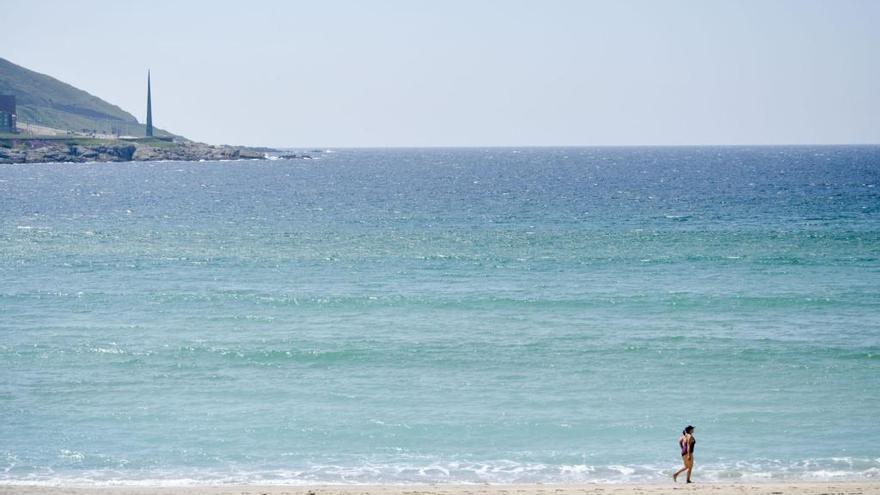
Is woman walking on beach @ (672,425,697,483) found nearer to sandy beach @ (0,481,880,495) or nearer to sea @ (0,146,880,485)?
sandy beach @ (0,481,880,495)

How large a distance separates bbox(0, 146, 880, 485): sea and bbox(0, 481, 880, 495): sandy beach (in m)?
0.85

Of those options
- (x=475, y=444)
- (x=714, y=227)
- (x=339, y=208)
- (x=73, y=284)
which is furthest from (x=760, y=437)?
(x=339, y=208)

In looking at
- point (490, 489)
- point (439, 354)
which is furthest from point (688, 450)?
point (439, 354)

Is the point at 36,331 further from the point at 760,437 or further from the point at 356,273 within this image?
the point at 760,437

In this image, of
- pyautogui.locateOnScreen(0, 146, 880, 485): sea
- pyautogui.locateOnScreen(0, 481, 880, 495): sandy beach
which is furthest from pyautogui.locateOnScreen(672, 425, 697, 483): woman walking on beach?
pyautogui.locateOnScreen(0, 146, 880, 485): sea

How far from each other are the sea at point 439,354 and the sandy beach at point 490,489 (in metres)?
0.85

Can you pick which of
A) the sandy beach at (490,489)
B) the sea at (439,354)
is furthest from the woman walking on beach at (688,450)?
the sea at (439,354)

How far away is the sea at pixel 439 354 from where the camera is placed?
2641cm

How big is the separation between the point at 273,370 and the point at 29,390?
8121 millimetres

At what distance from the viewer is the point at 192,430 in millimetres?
28438

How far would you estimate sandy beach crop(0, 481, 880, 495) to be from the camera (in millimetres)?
22656

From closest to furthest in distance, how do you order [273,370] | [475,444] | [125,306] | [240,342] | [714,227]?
[475,444] → [273,370] → [240,342] → [125,306] → [714,227]

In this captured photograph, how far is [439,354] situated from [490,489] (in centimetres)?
1298

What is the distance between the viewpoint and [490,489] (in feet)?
77.1
